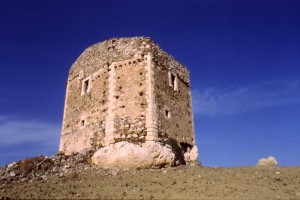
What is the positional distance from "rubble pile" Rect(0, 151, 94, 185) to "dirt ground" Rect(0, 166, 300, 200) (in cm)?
43

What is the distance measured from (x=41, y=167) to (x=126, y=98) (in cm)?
482

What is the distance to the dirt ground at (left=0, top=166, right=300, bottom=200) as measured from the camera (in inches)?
333

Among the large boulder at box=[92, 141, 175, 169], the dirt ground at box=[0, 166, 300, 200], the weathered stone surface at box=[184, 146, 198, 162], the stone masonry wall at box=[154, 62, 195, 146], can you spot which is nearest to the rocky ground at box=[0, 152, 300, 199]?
the dirt ground at box=[0, 166, 300, 200]

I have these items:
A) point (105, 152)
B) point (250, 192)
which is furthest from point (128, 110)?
point (250, 192)

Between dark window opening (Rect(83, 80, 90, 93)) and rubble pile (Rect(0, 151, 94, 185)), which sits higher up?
dark window opening (Rect(83, 80, 90, 93))

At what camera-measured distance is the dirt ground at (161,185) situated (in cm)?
846

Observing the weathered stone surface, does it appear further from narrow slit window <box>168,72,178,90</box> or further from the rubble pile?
the rubble pile

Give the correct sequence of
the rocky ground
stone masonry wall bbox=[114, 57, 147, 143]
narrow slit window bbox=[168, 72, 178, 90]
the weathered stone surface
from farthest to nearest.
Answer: narrow slit window bbox=[168, 72, 178, 90]
the weathered stone surface
stone masonry wall bbox=[114, 57, 147, 143]
the rocky ground

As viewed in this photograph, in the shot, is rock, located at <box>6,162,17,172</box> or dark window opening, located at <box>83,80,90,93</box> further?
dark window opening, located at <box>83,80,90,93</box>

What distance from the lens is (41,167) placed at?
38.1 feet

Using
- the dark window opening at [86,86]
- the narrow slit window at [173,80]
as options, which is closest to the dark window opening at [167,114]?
the narrow slit window at [173,80]

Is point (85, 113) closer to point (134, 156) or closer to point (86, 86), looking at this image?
point (86, 86)

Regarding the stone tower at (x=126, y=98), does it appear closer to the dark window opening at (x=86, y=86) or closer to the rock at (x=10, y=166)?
the dark window opening at (x=86, y=86)

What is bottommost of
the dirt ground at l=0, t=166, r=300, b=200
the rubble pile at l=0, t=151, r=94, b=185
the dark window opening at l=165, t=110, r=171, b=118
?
the dirt ground at l=0, t=166, r=300, b=200
